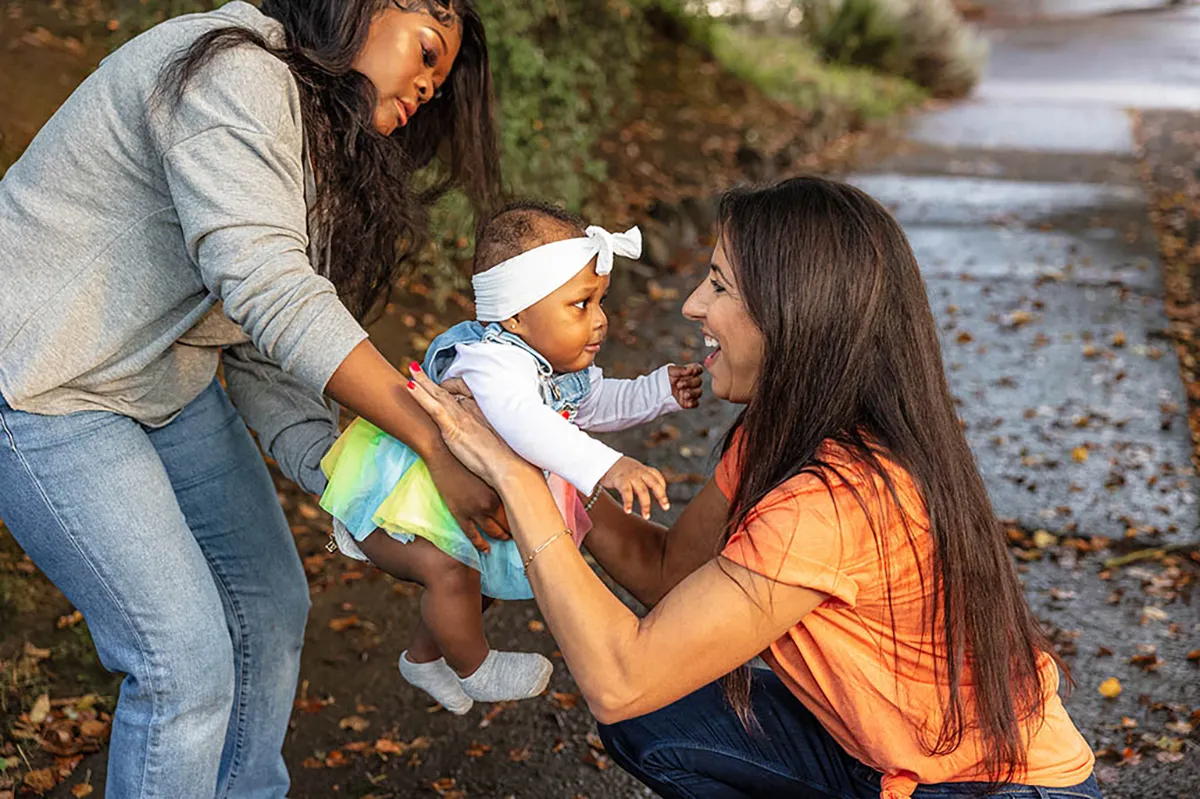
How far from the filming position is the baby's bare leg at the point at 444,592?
8.11 ft

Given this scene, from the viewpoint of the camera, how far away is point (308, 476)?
8.93 feet

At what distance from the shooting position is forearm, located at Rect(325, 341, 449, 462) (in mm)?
2189

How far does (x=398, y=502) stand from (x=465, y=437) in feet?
0.68

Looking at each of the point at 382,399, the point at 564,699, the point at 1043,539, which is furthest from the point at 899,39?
the point at 382,399

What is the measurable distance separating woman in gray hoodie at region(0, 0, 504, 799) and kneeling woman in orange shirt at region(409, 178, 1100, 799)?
33 cm

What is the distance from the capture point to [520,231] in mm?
2436

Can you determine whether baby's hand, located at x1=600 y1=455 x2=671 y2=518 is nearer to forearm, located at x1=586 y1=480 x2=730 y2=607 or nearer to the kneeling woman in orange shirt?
the kneeling woman in orange shirt

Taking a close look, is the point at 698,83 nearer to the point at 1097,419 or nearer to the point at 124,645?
the point at 1097,419

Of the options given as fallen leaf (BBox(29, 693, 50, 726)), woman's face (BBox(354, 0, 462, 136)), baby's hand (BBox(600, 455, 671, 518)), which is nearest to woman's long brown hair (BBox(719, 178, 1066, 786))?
baby's hand (BBox(600, 455, 671, 518))

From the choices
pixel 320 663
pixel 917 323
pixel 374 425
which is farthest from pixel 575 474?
pixel 320 663

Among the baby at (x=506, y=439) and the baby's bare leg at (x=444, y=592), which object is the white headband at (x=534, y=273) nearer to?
the baby at (x=506, y=439)

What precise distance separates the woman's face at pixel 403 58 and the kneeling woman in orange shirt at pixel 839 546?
0.64m

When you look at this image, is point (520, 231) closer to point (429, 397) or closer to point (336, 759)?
point (429, 397)

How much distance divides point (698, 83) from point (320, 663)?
8503 mm
